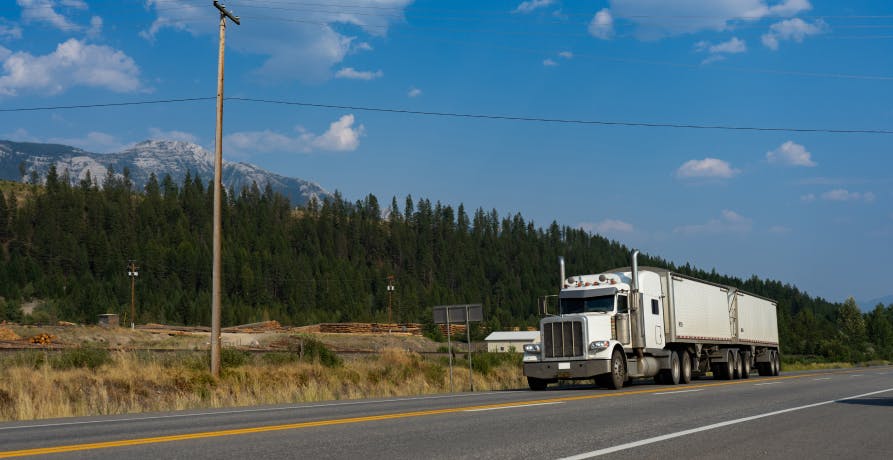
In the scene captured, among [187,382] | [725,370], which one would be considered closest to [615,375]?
[725,370]

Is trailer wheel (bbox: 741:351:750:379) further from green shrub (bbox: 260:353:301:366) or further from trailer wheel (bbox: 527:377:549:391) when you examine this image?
green shrub (bbox: 260:353:301:366)

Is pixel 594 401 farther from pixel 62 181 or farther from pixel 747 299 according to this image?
pixel 62 181

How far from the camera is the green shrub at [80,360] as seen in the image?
2434cm

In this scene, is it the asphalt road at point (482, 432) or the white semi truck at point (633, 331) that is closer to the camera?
the asphalt road at point (482, 432)

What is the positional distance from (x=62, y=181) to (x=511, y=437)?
602 ft

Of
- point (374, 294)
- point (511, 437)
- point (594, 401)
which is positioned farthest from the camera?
point (374, 294)

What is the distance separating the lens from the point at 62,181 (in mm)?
172000

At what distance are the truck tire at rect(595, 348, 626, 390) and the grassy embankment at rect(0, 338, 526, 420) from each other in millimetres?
5571

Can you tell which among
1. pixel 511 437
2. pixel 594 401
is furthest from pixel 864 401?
pixel 511 437

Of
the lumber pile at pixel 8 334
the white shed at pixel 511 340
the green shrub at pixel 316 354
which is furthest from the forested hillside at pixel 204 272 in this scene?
the green shrub at pixel 316 354

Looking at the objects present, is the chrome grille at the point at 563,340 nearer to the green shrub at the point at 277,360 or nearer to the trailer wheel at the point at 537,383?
the trailer wheel at the point at 537,383

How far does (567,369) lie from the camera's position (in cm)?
2244

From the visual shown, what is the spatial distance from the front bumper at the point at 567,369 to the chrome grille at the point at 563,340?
44 cm

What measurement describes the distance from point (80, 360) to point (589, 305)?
51.8 feet
